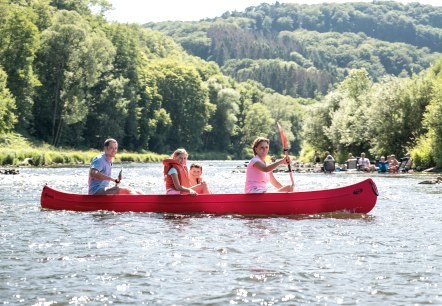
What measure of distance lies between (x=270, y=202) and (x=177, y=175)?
92.6 inches

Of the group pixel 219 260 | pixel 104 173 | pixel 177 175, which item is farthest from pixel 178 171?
pixel 219 260

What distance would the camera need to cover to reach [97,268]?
9.55 metres

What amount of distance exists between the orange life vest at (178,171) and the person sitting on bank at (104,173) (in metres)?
1.18

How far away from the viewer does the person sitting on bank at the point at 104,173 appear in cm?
1723

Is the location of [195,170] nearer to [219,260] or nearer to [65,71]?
[219,260]

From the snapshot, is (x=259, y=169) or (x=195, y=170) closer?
(x=259, y=169)

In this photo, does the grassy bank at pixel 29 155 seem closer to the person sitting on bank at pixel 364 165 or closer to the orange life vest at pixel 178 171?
the person sitting on bank at pixel 364 165

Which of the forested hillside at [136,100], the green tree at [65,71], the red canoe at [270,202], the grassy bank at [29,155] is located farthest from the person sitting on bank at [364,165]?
the green tree at [65,71]

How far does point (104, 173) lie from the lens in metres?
17.5

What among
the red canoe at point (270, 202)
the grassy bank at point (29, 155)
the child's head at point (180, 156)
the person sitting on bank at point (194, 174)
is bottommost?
the grassy bank at point (29, 155)

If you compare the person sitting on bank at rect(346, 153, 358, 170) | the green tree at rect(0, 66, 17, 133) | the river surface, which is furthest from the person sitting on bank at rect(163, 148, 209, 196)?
the green tree at rect(0, 66, 17, 133)

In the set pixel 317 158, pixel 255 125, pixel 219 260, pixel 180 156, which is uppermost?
pixel 255 125

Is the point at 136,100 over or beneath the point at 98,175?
over

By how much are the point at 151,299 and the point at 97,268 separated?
1940 mm
